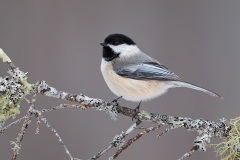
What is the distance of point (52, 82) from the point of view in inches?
125

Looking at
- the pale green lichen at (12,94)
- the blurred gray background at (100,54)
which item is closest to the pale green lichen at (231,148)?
the pale green lichen at (12,94)

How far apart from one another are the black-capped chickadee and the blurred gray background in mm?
1016

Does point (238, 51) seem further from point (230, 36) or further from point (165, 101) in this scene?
point (165, 101)

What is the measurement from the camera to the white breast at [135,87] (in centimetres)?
180

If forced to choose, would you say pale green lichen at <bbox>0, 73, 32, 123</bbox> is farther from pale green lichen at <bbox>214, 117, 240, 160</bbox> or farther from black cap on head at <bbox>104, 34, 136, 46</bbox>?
black cap on head at <bbox>104, 34, 136, 46</bbox>

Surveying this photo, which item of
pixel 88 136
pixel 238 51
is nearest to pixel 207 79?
pixel 238 51

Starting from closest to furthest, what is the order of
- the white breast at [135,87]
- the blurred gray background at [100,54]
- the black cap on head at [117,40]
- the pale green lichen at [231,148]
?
the pale green lichen at [231,148] → the white breast at [135,87] → the black cap on head at [117,40] → the blurred gray background at [100,54]

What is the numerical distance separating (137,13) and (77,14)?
0.50 meters

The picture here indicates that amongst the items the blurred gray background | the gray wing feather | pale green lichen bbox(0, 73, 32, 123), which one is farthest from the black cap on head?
the blurred gray background

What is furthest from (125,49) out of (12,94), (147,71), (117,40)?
(12,94)

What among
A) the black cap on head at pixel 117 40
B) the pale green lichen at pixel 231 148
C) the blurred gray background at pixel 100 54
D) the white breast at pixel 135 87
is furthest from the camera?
the blurred gray background at pixel 100 54

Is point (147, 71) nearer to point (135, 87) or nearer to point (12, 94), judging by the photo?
point (135, 87)

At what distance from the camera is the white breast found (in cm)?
180

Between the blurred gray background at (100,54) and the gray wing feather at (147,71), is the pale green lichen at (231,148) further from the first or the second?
the blurred gray background at (100,54)
